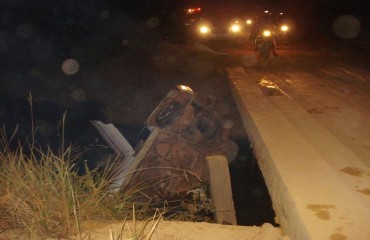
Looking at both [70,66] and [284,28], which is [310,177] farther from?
[284,28]

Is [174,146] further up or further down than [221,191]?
further up

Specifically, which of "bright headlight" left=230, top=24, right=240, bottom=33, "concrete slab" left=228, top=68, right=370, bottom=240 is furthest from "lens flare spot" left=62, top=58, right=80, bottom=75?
"bright headlight" left=230, top=24, right=240, bottom=33

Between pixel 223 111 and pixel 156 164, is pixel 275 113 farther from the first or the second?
pixel 223 111

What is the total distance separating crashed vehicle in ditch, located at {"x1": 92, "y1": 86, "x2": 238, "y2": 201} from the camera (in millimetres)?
5012

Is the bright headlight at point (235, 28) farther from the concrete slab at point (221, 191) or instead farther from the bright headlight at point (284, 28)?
the concrete slab at point (221, 191)

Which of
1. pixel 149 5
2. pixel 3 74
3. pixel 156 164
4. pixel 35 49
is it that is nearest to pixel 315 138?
pixel 156 164

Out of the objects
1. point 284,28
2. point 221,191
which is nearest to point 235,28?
point 284,28

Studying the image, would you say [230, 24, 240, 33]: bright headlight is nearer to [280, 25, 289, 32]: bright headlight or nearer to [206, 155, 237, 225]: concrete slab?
[280, 25, 289, 32]: bright headlight

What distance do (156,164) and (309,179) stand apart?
2.53 m

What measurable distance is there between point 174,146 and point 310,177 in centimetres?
258

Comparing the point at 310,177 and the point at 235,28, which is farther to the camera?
the point at 235,28

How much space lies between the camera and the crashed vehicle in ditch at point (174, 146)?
16.4 feet

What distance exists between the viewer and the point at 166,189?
5.14 m

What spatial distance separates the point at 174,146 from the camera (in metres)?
5.32
